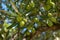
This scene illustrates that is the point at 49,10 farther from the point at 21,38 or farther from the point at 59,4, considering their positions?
the point at 21,38

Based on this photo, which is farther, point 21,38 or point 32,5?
point 21,38

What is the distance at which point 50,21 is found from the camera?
64.5 inches

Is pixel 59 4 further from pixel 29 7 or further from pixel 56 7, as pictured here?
pixel 29 7

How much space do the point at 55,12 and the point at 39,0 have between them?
0.60 ft

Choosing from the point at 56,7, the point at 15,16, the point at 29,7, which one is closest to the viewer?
the point at 15,16

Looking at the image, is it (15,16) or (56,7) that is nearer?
(15,16)

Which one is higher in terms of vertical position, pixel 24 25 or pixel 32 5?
pixel 32 5

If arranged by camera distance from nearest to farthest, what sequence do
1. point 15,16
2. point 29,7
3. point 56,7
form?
point 15,16
point 29,7
point 56,7

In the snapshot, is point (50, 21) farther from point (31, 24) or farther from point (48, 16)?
point (31, 24)

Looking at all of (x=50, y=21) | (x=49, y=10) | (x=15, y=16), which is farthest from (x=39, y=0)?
(x=15, y=16)

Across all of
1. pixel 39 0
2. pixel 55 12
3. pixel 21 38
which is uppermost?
pixel 39 0

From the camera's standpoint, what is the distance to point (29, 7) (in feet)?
5.36

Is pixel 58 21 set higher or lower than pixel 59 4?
lower

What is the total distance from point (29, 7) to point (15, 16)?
17 centimetres
